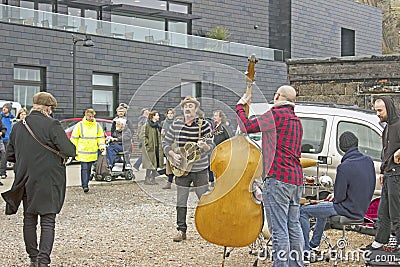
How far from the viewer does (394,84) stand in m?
20.6

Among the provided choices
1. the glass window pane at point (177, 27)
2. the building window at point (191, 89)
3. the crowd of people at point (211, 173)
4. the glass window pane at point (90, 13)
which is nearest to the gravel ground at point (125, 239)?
the crowd of people at point (211, 173)

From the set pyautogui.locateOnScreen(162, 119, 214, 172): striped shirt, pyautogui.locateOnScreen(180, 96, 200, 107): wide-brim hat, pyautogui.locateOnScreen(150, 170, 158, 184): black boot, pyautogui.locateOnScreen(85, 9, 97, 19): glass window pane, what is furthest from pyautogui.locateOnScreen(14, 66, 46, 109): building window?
pyautogui.locateOnScreen(150, 170, 158, 184): black boot

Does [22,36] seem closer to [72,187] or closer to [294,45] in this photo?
[72,187]

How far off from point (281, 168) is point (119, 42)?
2340 cm

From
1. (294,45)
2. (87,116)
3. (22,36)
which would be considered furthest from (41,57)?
(294,45)

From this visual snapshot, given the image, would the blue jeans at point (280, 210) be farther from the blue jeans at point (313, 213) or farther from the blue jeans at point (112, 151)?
the blue jeans at point (112, 151)

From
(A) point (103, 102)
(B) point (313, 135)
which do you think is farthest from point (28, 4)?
(B) point (313, 135)

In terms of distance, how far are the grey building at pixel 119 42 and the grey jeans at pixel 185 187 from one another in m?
15.6

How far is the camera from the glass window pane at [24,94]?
26.0 meters

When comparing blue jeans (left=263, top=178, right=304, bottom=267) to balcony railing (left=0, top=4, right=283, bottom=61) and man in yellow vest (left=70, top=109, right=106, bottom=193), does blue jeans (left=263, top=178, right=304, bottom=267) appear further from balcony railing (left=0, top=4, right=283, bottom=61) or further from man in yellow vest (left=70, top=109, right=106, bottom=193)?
balcony railing (left=0, top=4, right=283, bottom=61)

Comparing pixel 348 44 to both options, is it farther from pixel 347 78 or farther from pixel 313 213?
pixel 313 213

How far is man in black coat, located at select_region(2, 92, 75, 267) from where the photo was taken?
6871 millimetres

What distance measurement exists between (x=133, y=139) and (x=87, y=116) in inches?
275

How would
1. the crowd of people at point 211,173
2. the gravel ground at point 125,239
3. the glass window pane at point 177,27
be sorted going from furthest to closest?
the glass window pane at point 177,27, the gravel ground at point 125,239, the crowd of people at point 211,173
